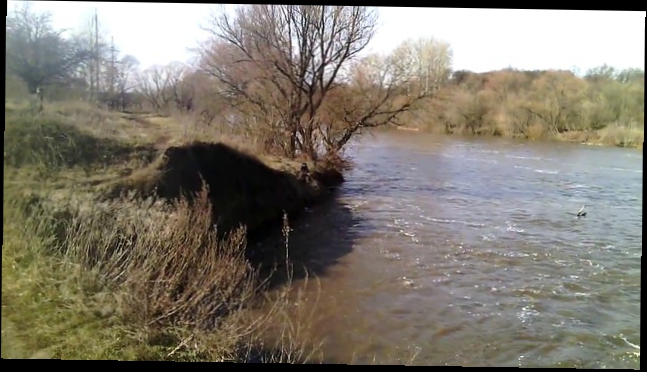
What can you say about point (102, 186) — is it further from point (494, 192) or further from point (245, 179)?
point (494, 192)

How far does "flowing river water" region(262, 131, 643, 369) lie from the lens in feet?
14.3

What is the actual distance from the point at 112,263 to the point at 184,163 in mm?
3400

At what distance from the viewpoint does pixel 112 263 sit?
144 inches

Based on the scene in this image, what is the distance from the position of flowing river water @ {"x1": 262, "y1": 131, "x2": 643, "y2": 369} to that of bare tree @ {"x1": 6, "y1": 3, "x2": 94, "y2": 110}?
3.37m

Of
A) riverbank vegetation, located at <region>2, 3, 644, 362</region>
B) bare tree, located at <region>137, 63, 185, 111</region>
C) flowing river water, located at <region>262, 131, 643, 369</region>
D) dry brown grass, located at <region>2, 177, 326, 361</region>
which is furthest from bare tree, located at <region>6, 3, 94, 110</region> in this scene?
flowing river water, located at <region>262, 131, 643, 369</region>

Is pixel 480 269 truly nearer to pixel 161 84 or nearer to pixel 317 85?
pixel 161 84

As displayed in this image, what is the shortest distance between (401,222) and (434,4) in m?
6.82

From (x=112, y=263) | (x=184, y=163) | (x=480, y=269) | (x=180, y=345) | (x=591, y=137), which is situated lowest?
(x=480, y=269)

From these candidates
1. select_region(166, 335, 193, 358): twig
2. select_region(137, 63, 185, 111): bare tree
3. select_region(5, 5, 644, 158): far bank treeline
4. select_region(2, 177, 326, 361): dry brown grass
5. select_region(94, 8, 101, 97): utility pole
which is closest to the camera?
select_region(2, 177, 326, 361): dry brown grass

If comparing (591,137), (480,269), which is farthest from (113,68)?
(591,137)

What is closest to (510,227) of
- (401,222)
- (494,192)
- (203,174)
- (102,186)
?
(401,222)

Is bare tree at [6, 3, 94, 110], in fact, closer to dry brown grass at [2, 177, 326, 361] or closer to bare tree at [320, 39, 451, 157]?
→ dry brown grass at [2, 177, 326, 361]

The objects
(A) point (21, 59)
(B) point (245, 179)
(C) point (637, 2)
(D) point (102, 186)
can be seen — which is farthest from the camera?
(B) point (245, 179)

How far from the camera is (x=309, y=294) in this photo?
533 cm
